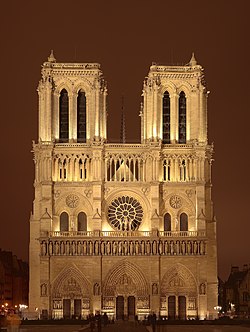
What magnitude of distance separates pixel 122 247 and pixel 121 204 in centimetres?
418

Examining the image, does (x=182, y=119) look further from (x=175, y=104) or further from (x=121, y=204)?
(x=121, y=204)

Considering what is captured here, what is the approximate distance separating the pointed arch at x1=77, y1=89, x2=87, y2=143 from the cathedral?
89 mm

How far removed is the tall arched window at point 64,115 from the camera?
9406 centimetres

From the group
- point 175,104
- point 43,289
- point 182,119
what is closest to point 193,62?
point 175,104

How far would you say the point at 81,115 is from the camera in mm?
94500

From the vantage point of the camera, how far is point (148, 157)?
9256 cm

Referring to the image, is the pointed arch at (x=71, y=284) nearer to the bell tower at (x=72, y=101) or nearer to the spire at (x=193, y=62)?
the bell tower at (x=72, y=101)

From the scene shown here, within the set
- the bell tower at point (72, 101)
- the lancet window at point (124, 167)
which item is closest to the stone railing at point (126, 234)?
the lancet window at point (124, 167)

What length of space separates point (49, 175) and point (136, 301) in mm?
13264

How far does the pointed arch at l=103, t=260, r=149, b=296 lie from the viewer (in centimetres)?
9106

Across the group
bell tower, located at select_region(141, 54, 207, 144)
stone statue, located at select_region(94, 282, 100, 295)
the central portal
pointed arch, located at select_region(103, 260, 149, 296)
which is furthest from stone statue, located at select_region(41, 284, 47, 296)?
bell tower, located at select_region(141, 54, 207, 144)

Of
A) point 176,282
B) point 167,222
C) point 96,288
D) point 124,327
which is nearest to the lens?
point 124,327

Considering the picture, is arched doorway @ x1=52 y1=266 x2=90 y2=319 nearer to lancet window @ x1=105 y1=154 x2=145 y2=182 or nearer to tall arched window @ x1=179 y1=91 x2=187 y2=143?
lancet window @ x1=105 y1=154 x2=145 y2=182

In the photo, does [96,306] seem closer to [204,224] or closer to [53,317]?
[53,317]
